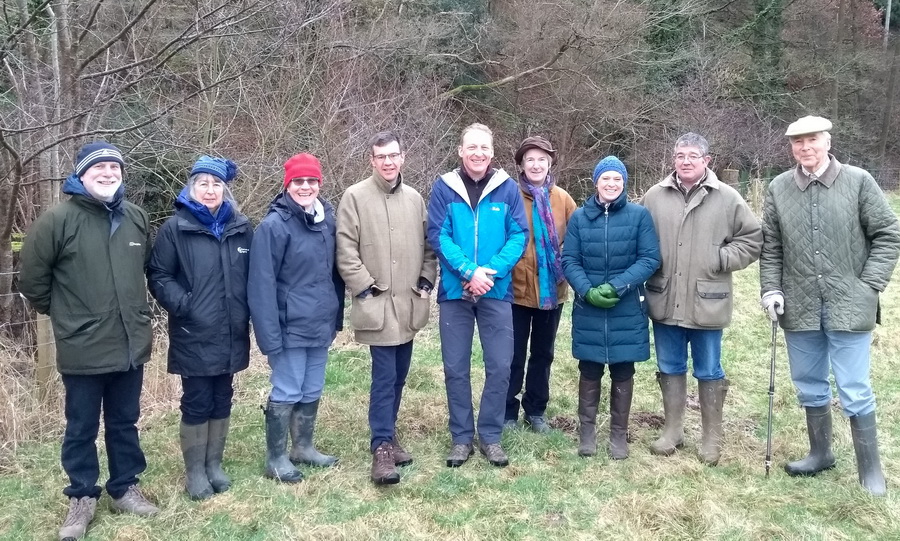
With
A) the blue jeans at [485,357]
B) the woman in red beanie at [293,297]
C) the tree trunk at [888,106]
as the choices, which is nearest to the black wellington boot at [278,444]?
the woman in red beanie at [293,297]

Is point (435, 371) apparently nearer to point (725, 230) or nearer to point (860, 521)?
point (725, 230)

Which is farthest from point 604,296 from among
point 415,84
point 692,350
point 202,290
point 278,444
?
point 415,84

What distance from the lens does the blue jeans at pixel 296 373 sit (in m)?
3.92

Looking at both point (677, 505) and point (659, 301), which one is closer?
point (677, 505)

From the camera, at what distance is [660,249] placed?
4.17 metres

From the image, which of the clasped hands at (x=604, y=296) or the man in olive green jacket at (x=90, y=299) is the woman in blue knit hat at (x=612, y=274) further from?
the man in olive green jacket at (x=90, y=299)

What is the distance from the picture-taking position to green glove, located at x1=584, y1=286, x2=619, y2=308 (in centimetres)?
404

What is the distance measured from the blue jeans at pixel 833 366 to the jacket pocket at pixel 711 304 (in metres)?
0.37

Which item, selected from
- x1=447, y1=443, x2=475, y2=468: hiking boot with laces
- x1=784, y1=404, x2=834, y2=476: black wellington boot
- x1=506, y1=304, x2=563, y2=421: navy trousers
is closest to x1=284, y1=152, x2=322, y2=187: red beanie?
x1=506, y1=304, x2=563, y2=421: navy trousers

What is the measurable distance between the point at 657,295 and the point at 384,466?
5.98 feet

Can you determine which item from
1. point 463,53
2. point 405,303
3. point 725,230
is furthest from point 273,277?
point 463,53

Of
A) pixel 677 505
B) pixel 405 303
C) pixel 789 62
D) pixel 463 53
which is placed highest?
pixel 789 62

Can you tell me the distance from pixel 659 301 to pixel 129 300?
2816 mm

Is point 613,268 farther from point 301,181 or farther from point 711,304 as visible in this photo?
point 301,181
